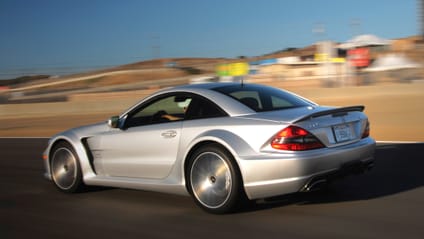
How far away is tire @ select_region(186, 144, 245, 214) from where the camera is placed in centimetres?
539

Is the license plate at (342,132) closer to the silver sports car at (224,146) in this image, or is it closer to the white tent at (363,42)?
the silver sports car at (224,146)

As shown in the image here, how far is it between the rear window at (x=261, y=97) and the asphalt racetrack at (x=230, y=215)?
1049 mm

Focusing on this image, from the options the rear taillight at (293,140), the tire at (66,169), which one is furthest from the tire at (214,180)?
the tire at (66,169)

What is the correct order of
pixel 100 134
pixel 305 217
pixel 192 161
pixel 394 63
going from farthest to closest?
pixel 394 63, pixel 100 134, pixel 192 161, pixel 305 217

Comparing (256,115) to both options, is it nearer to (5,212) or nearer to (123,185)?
(123,185)

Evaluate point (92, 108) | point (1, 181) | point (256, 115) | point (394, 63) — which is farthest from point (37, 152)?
point (394, 63)

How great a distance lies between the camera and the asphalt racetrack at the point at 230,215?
4977mm

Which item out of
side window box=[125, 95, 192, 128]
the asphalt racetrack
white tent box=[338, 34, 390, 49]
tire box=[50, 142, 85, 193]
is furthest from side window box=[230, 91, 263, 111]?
white tent box=[338, 34, 390, 49]

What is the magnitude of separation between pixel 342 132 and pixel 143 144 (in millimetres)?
2217

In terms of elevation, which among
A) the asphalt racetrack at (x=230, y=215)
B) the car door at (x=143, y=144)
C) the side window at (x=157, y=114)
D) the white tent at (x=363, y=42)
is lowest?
the asphalt racetrack at (x=230, y=215)

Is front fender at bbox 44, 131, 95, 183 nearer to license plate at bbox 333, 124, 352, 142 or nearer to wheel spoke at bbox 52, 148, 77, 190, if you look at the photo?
wheel spoke at bbox 52, 148, 77, 190

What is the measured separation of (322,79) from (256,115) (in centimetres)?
2772

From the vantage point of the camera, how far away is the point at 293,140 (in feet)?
17.0

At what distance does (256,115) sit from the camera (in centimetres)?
556
